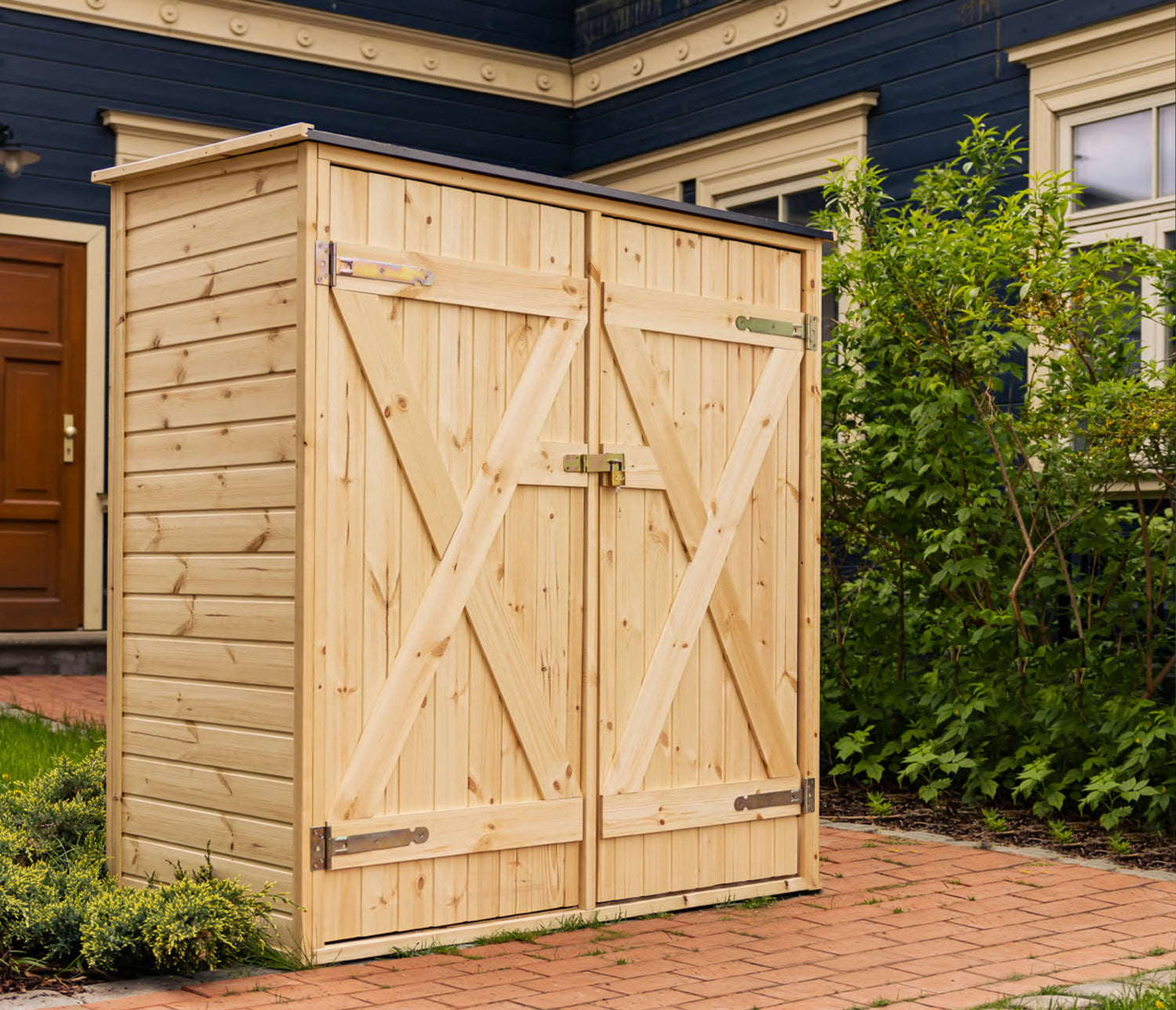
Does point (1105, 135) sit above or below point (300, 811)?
above

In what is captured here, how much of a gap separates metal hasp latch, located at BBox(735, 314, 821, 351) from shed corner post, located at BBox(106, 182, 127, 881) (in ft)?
6.56

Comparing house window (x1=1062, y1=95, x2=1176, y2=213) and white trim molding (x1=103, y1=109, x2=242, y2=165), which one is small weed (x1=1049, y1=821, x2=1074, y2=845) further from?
white trim molding (x1=103, y1=109, x2=242, y2=165)

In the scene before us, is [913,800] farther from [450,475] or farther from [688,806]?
[450,475]

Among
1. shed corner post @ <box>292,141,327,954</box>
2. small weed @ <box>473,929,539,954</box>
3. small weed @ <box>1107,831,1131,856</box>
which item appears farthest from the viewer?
small weed @ <box>1107,831,1131,856</box>

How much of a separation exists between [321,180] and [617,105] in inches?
336

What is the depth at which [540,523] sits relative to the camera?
507cm

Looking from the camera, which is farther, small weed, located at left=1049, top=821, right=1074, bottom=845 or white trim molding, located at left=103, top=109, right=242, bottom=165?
white trim molding, located at left=103, top=109, right=242, bottom=165

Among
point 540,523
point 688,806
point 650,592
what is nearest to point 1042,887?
point 688,806

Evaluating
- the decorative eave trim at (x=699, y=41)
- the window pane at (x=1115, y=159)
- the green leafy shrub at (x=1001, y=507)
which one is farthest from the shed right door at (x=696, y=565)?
the decorative eave trim at (x=699, y=41)

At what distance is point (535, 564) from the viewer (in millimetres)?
5043

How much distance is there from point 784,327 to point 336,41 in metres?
7.45

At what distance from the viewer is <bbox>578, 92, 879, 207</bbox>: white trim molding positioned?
1092 cm

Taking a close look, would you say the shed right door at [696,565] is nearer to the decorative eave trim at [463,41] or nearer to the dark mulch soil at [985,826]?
the dark mulch soil at [985,826]

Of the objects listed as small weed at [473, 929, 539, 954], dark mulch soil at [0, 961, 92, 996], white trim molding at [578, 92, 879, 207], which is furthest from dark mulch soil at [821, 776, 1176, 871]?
white trim molding at [578, 92, 879, 207]
